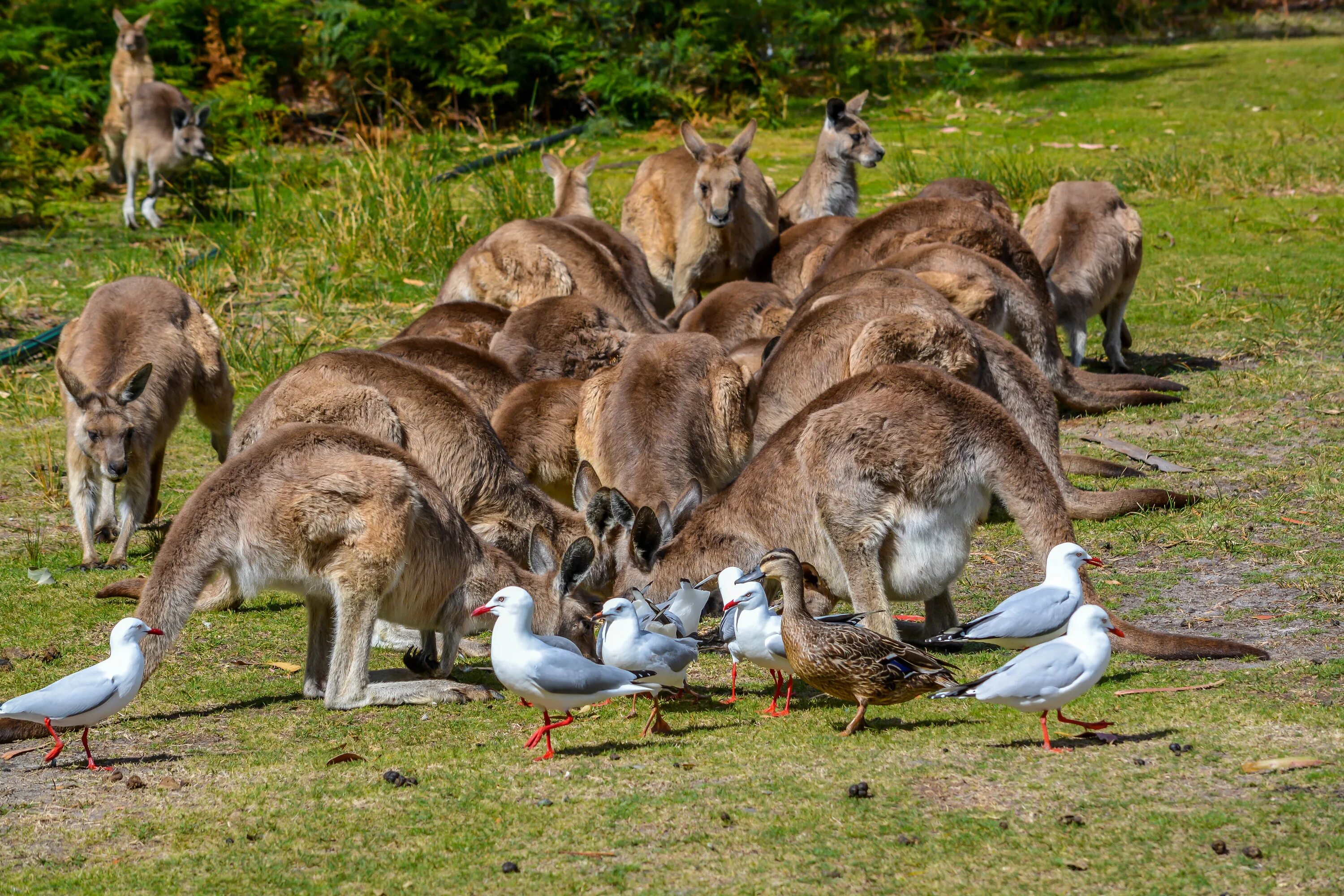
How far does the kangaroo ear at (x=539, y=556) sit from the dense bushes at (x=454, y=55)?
443 inches

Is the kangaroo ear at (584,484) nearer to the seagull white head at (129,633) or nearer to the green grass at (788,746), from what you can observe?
the green grass at (788,746)

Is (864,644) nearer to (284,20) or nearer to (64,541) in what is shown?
(64,541)

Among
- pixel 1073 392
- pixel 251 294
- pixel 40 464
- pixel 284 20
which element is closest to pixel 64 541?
pixel 40 464

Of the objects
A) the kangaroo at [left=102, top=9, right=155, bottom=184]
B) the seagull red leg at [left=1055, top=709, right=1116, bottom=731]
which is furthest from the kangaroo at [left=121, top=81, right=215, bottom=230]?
the seagull red leg at [left=1055, top=709, right=1116, bottom=731]

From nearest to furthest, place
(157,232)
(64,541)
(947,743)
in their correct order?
(947,743) < (64,541) < (157,232)

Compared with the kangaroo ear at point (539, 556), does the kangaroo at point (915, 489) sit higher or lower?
higher

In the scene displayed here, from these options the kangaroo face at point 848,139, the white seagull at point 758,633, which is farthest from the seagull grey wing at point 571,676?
the kangaroo face at point 848,139

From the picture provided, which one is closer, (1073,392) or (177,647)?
(177,647)

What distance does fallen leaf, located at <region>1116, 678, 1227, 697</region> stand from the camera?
14.8 feet

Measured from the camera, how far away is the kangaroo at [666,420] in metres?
6.52

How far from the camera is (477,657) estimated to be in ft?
19.0

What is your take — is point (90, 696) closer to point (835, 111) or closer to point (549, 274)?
point (549, 274)

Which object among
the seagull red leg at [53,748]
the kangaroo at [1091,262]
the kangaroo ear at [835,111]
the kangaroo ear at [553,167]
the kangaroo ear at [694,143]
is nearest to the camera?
the seagull red leg at [53,748]

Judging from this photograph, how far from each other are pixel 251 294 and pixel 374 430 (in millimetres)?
5982
